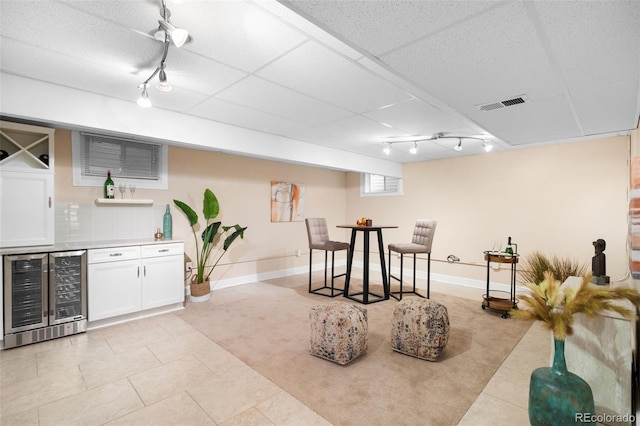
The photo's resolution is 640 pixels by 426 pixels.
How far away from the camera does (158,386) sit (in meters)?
2.29

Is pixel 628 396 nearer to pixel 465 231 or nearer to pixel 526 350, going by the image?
pixel 526 350

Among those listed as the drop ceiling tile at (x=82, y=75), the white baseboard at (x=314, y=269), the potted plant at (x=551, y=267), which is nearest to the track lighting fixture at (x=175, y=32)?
Answer: the drop ceiling tile at (x=82, y=75)

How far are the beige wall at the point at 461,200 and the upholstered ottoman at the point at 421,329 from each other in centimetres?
305

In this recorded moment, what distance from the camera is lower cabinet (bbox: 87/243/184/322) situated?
333 cm

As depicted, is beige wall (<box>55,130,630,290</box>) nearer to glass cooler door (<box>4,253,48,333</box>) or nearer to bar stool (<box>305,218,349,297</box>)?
glass cooler door (<box>4,253,48,333</box>)

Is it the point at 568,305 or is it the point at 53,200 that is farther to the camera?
the point at 53,200

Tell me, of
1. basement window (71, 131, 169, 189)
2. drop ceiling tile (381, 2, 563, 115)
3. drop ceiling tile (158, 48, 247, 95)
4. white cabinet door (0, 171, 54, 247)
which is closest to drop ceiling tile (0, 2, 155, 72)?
drop ceiling tile (158, 48, 247, 95)

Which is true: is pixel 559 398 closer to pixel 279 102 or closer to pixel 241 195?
pixel 279 102

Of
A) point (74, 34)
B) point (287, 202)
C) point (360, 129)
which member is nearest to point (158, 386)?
point (74, 34)

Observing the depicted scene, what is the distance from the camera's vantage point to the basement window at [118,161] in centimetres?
374

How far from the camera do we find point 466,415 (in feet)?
6.45

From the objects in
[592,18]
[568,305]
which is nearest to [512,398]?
[568,305]

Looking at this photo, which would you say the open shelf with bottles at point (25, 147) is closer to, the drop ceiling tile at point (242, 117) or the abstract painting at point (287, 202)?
the drop ceiling tile at point (242, 117)

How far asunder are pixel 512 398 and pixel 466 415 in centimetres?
46
